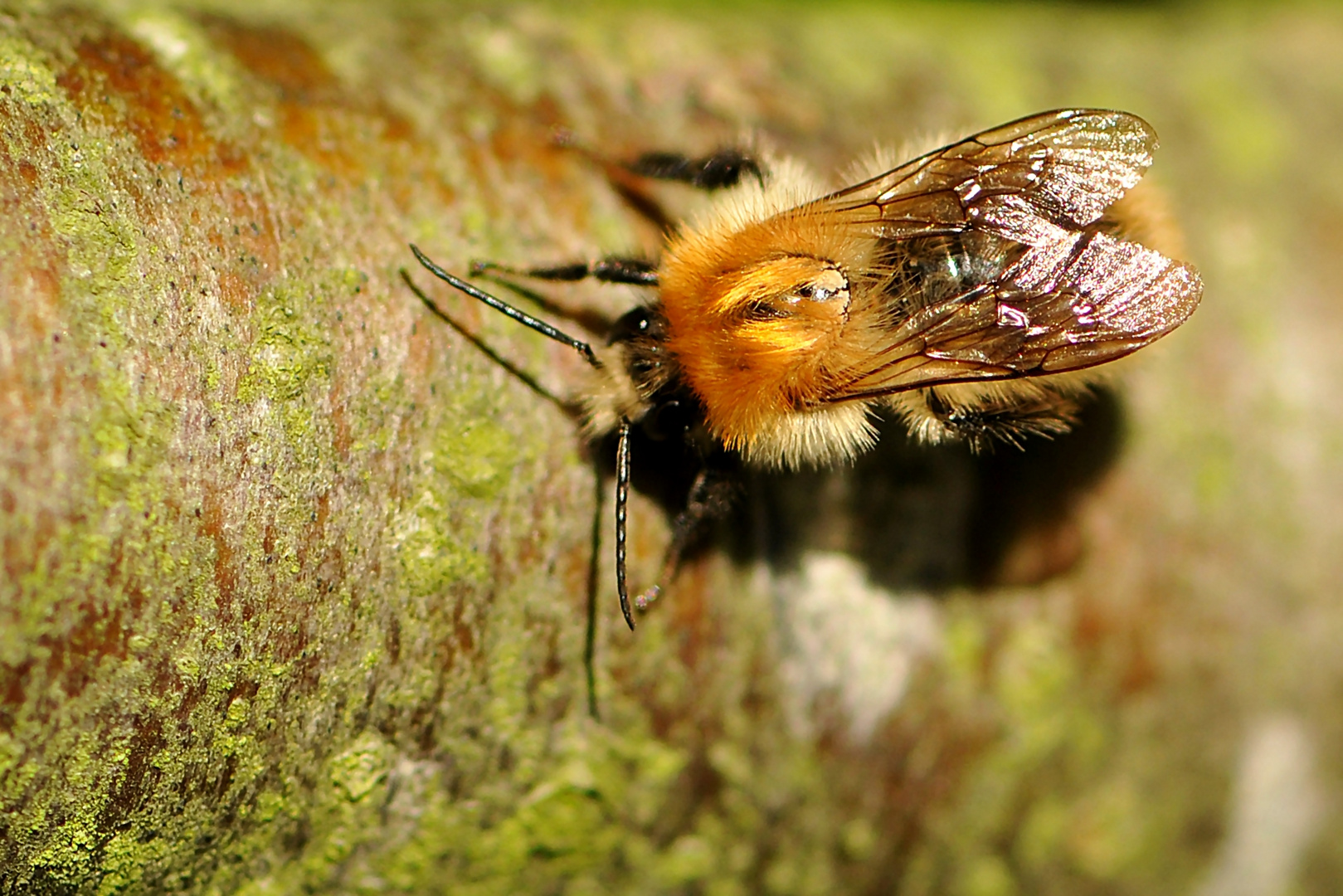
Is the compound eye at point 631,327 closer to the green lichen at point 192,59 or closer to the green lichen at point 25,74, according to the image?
the green lichen at point 192,59

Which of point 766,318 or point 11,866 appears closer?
point 11,866

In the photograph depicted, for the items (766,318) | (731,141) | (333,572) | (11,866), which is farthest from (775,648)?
(11,866)

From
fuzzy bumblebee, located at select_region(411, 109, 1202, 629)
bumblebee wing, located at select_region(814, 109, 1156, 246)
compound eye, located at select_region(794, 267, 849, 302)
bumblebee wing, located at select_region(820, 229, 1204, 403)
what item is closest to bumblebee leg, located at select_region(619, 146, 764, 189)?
fuzzy bumblebee, located at select_region(411, 109, 1202, 629)

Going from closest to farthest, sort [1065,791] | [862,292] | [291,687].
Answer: [291,687] → [862,292] → [1065,791]

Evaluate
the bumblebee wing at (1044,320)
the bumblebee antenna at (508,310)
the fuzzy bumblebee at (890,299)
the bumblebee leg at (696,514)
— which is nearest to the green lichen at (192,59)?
the bumblebee antenna at (508,310)

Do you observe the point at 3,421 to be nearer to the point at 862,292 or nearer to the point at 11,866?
the point at 11,866

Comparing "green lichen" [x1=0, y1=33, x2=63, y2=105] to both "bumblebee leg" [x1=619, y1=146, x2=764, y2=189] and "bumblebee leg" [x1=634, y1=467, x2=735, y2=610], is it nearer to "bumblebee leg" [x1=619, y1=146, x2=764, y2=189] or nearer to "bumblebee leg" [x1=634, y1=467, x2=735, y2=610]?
"bumblebee leg" [x1=619, y1=146, x2=764, y2=189]
